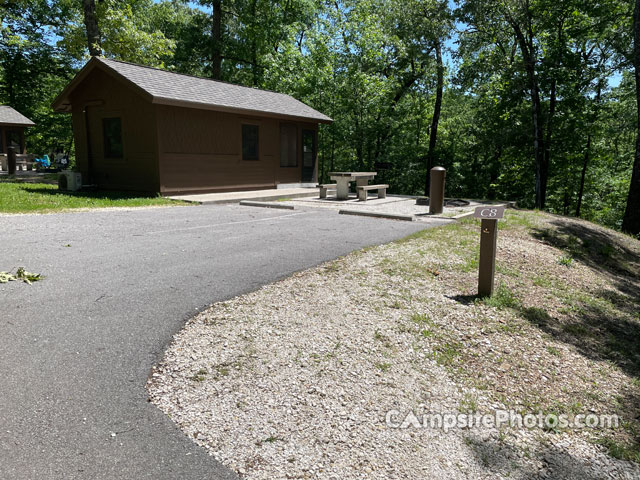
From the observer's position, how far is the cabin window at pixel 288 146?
687 inches

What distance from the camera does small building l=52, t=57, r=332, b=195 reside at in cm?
1283

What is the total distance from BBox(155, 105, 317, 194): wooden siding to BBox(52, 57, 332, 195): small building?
0.10 ft

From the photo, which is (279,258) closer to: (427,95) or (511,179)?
(511,179)

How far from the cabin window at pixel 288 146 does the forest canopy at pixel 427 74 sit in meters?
3.85

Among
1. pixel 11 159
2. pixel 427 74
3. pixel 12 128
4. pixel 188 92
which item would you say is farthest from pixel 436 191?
pixel 12 128

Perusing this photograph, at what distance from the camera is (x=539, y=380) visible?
3369 millimetres

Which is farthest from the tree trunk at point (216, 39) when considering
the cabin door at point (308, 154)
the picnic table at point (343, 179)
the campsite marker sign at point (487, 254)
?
the campsite marker sign at point (487, 254)

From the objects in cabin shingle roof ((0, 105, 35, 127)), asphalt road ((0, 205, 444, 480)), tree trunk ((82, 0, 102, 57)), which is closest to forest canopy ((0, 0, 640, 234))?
tree trunk ((82, 0, 102, 57))

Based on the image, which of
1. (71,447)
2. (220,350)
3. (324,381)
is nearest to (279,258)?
(220,350)

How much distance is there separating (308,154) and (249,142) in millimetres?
3400

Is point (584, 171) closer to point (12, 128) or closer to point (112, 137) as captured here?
point (112, 137)

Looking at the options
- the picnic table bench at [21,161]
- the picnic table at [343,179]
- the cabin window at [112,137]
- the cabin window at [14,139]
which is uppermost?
the cabin window at [14,139]

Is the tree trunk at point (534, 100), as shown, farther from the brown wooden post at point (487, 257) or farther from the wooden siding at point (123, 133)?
the brown wooden post at point (487, 257)

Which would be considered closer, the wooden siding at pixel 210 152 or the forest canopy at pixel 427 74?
the wooden siding at pixel 210 152
